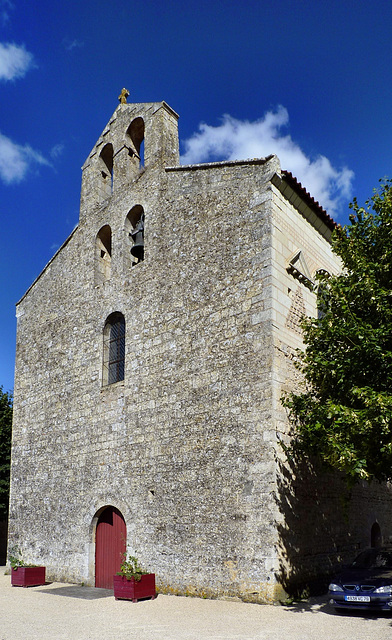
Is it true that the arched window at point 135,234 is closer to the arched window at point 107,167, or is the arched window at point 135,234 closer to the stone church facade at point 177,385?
the stone church facade at point 177,385

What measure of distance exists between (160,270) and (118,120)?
546 centimetres

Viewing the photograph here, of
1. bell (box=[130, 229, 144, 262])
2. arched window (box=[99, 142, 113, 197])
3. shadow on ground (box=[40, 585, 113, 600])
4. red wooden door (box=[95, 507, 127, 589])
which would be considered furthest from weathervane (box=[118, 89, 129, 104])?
shadow on ground (box=[40, 585, 113, 600])

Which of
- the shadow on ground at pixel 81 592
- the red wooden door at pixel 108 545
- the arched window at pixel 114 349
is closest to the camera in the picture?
the shadow on ground at pixel 81 592

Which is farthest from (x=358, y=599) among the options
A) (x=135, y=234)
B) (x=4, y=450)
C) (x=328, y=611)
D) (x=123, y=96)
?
(x=4, y=450)

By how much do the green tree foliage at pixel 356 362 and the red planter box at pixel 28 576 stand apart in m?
7.22

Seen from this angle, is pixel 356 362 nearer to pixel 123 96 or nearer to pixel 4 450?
pixel 123 96

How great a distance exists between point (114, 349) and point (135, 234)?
9.54 feet

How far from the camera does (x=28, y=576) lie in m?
13.1

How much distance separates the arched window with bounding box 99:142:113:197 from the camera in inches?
638

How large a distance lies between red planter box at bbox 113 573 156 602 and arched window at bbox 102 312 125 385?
4515 millimetres

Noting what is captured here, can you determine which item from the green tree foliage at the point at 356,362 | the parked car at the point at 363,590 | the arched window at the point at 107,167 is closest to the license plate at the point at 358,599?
the parked car at the point at 363,590

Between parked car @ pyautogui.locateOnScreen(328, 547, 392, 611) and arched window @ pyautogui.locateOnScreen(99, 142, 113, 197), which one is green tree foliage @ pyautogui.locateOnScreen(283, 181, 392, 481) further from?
arched window @ pyautogui.locateOnScreen(99, 142, 113, 197)

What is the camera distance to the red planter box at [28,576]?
13.1 metres

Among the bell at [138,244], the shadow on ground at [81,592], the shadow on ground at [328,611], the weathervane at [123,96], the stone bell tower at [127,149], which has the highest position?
the weathervane at [123,96]
